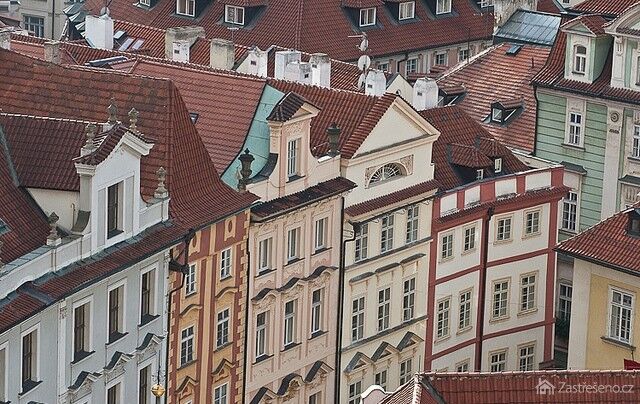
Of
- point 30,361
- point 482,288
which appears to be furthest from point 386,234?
point 30,361

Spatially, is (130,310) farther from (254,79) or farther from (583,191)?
(583,191)

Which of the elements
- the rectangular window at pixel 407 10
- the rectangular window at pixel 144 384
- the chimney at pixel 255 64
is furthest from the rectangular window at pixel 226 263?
the rectangular window at pixel 407 10

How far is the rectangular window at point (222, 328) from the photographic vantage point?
8200 cm

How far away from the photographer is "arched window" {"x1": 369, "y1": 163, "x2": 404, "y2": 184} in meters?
90.2

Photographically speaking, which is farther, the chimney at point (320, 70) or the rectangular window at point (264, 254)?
the chimney at point (320, 70)

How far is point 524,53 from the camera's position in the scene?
113 meters

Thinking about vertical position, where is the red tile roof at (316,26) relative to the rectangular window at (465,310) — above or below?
above

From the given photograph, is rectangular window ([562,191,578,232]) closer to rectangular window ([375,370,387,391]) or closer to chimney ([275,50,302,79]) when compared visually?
chimney ([275,50,302,79])

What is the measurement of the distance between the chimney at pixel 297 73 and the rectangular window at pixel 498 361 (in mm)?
12416

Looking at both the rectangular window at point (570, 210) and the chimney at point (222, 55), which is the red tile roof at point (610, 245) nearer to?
the rectangular window at point (570, 210)

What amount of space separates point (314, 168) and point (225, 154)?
3.56 meters

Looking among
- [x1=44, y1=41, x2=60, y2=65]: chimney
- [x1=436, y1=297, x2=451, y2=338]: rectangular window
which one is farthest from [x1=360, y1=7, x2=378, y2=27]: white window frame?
[x1=44, y1=41, x2=60, y2=65]: chimney

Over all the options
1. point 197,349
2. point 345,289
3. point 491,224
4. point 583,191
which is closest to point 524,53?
point 583,191

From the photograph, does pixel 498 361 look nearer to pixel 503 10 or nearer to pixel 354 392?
pixel 354 392
